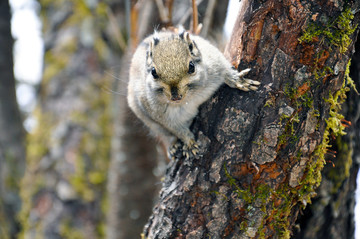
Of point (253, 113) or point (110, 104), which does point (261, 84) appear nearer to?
point (253, 113)

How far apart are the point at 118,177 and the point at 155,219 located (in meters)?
2.09

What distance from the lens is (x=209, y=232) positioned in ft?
6.51

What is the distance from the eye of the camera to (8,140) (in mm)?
5480

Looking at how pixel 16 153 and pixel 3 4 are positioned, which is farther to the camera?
pixel 3 4

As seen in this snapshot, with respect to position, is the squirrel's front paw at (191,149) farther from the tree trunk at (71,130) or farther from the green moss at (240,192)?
the tree trunk at (71,130)

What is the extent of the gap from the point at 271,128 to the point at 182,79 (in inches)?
28.3

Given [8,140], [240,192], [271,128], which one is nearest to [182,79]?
[271,128]

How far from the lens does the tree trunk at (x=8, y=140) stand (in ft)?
16.5

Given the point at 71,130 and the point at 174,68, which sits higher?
the point at 174,68

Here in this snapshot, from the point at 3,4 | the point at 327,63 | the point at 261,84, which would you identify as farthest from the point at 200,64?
the point at 3,4

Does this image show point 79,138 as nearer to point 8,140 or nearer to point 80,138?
point 80,138

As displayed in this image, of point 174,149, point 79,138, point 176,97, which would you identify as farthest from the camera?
point 79,138

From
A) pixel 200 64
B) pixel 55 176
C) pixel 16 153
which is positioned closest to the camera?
pixel 200 64

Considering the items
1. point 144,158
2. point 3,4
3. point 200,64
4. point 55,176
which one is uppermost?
point 3,4
